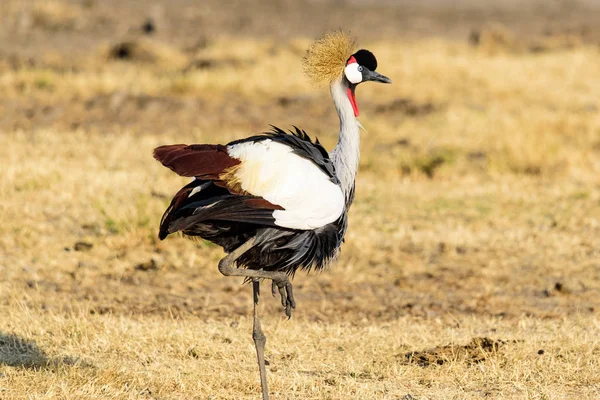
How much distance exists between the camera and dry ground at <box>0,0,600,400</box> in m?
5.74

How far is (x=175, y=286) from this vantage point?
7961 millimetres

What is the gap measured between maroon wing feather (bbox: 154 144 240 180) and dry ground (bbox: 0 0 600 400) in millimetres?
1229

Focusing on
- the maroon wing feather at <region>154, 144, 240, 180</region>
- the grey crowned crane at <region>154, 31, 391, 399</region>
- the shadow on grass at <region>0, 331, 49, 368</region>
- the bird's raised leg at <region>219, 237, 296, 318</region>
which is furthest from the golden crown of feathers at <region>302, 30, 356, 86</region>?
the shadow on grass at <region>0, 331, 49, 368</region>

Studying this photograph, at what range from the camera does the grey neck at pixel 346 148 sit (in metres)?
5.39

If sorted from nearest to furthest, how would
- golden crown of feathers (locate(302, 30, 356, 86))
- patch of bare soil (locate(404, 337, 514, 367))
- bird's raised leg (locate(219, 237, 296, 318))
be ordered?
1. bird's raised leg (locate(219, 237, 296, 318))
2. golden crown of feathers (locate(302, 30, 356, 86))
3. patch of bare soil (locate(404, 337, 514, 367))

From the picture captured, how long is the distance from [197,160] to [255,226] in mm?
438

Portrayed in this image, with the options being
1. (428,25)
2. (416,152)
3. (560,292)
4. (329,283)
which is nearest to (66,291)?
(329,283)

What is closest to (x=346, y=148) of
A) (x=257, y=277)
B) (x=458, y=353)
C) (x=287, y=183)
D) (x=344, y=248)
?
(x=287, y=183)

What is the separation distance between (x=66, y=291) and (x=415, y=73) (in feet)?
36.6

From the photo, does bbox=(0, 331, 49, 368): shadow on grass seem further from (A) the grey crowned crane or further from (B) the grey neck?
(B) the grey neck

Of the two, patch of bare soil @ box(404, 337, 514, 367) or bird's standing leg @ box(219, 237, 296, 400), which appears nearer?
bird's standing leg @ box(219, 237, 296, 400)

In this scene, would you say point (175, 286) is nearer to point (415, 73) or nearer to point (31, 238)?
point (31, 238)

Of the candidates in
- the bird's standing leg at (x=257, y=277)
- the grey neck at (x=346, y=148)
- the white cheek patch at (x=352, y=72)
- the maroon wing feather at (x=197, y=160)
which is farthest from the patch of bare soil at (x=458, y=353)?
the maroon wing feather at (x=197, y=160)

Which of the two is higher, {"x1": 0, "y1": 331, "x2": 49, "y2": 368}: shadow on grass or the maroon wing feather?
the maroon wing feather
